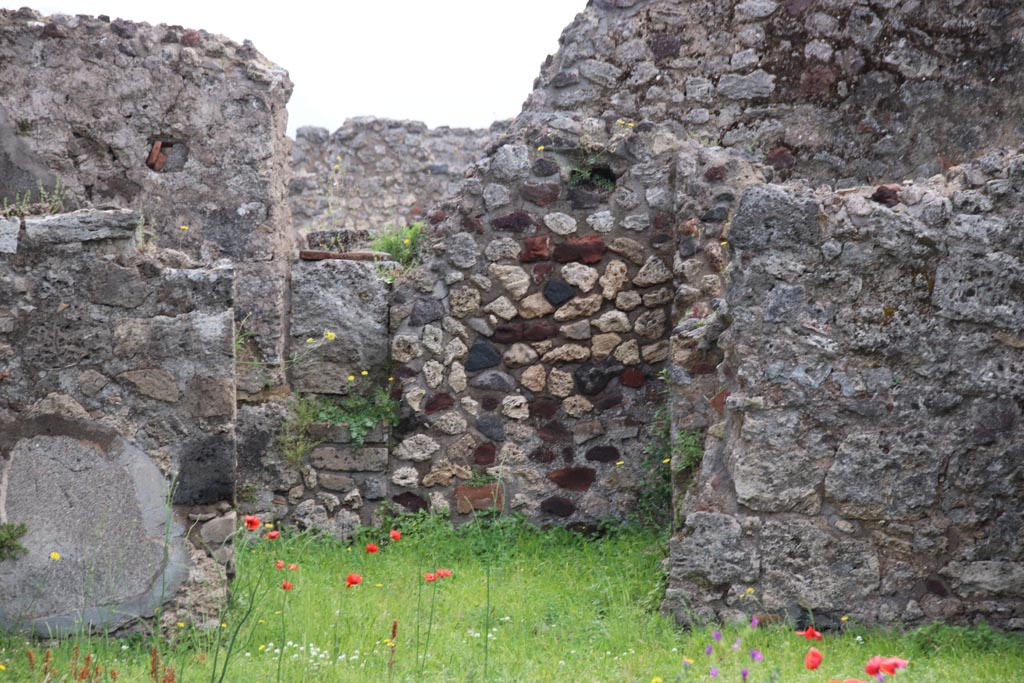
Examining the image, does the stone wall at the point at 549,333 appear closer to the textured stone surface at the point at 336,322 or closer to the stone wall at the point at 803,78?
the textured stone surface at the point at 336,322

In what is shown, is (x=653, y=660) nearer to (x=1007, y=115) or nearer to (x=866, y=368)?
(x=866, y=368)

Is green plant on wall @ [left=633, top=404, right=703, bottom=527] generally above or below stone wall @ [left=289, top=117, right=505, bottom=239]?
below

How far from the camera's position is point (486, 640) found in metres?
3.40

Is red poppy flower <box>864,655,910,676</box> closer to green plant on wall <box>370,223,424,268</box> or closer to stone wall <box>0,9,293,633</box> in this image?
stone wall <box>0,9,293,633</box>

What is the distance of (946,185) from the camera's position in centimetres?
432

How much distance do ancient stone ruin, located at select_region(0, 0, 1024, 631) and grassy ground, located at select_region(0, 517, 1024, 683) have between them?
0.64 ft

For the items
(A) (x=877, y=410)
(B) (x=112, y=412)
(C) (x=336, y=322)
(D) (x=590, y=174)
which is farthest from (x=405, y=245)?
(A) (x=877, y=410)

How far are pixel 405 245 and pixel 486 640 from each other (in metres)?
3.35

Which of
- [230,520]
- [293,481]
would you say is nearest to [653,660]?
[230,520]

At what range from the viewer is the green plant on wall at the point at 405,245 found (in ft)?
20.1

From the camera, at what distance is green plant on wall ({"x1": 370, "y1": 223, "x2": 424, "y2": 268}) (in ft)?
20.1

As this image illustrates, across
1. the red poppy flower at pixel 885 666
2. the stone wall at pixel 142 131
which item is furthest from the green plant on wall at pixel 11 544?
the red poppy flower at pixel 885 666

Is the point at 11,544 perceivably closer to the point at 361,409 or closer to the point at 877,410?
the point at 361,409

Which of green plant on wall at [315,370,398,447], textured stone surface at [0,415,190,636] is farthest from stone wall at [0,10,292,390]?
textured stone surface at [0,415,190,636]
